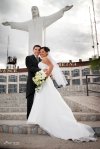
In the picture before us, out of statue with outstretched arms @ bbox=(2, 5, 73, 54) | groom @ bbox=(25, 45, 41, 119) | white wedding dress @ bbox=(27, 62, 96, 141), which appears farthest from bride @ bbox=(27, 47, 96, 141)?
statue with outstretched arms @ bbox=(2, 5, 73, 54)

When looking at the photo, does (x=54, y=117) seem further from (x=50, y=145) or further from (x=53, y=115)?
(x=50, y=145)

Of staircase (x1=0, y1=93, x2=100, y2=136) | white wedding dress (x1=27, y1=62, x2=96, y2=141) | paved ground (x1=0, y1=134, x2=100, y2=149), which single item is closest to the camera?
paved ground (x1=0, y1=134, x2=100, y2=149)

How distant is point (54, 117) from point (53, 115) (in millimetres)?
48

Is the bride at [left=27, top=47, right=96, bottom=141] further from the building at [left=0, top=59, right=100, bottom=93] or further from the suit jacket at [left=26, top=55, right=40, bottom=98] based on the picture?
the building at [left=0, top=59, right=100, bottom=93]

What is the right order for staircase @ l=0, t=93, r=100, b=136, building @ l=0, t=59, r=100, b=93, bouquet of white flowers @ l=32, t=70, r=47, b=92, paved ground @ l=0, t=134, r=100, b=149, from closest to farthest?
paved ground @ l=0, t=134, r=100, b=149
bouquet of white flowers @ l=32, t=70, r=47, b=92
staircase @ l=0, t=93, r=100, b=136
building @ l=0, t=59, r=100, b=93

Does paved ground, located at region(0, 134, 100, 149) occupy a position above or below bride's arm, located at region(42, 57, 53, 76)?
below

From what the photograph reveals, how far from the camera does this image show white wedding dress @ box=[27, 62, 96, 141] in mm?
3852

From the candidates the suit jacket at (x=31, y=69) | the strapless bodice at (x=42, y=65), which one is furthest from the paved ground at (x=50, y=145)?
the strapless bodice at (x=42, y=65)

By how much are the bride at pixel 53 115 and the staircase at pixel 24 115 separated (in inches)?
9.5

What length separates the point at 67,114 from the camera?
13.8 feet

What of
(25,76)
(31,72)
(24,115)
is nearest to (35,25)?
(24,115)

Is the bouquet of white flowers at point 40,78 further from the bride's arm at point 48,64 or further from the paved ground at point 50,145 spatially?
the paved ground at point 50,145

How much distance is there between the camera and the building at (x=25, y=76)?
34938 mm

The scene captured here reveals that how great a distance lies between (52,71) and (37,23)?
7.14 metres
